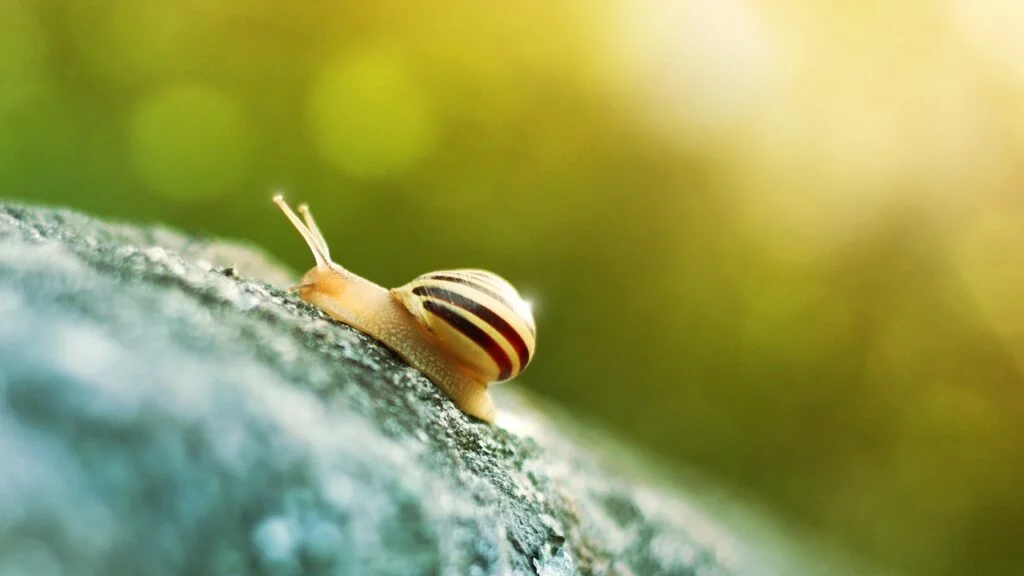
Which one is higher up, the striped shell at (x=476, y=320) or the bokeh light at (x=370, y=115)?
the bokeh light at (x=370, y=115)

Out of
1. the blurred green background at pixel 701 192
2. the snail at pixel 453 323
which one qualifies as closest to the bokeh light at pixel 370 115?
the blurred green background at pixel 701 192

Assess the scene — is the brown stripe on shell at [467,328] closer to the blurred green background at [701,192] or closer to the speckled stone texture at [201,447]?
the speckled stone texture at [201,447]

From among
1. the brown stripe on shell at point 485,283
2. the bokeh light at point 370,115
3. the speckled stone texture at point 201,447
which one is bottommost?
the speckled stone texture at point 201,447

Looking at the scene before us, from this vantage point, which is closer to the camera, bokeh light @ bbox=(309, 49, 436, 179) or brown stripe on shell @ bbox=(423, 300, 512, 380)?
brown stripe on shell @ bbox=(423, 300, 512, 380)

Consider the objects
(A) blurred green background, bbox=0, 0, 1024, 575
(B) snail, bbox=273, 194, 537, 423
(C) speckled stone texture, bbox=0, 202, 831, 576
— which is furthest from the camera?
(A) blurred green background, bbox=0, 0, 1024, 575

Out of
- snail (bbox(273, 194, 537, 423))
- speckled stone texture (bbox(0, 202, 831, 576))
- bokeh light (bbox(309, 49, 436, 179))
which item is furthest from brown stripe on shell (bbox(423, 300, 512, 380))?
bokeh light (bbox(309, 49, 436, 179))

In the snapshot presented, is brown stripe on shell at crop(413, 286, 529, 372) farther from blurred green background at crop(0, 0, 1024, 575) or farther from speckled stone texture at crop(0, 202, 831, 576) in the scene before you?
blurred green background at crop(0, 0, 1024, 575)

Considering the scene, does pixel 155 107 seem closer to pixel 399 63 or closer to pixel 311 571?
pixel 399 63
